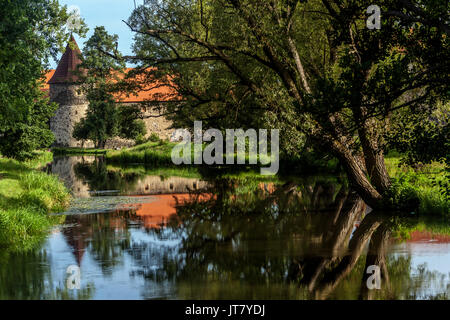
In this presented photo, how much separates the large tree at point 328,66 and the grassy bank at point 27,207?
517 cm

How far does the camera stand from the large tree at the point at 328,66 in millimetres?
10430

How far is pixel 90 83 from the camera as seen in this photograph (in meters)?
68.3

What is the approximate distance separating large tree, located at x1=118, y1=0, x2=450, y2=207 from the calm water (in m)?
2.27

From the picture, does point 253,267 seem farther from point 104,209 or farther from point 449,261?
point 104,209

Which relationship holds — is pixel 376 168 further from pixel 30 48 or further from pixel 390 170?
pixel 30 48

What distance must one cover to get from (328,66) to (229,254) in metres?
12.7

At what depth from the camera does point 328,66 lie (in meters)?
21.3

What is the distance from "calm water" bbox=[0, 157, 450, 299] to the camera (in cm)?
786
